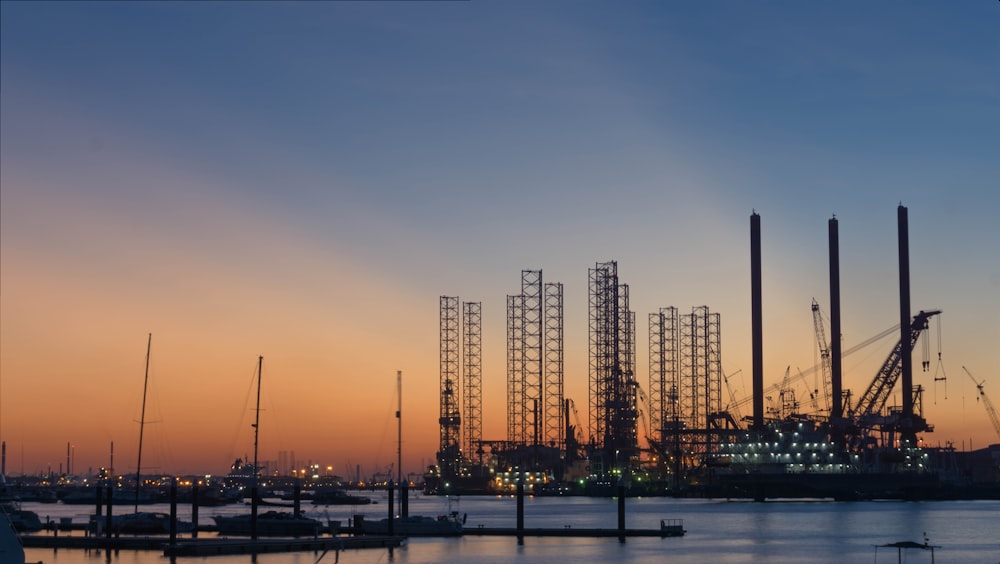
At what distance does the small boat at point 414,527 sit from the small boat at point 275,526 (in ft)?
11.8

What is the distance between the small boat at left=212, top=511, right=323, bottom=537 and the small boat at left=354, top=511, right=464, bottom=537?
3.60 meters

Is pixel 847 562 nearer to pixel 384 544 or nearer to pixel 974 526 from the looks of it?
pixel 384 544

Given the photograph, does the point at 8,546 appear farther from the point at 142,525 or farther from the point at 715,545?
the point at 715,545

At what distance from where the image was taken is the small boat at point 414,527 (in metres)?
95.6

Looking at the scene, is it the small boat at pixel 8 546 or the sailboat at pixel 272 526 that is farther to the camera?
the sailboat at pixel 272 526

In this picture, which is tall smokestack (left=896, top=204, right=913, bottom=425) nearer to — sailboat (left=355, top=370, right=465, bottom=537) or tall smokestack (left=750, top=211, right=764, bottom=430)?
tall smokestack (left=750, top=211, right=764, bottom=430)

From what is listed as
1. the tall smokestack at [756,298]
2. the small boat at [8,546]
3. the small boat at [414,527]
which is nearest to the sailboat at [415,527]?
the small boat at [414,527]

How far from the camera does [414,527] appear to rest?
97.7 meters

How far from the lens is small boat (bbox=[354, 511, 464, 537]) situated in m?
95.6

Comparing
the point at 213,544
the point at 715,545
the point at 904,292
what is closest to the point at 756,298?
the point at 904,292

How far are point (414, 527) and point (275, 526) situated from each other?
1046 centimetres

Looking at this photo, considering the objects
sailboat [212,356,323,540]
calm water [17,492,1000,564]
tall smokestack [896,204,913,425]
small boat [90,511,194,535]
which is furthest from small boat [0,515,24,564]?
tall smokestack [896,204,913,425]

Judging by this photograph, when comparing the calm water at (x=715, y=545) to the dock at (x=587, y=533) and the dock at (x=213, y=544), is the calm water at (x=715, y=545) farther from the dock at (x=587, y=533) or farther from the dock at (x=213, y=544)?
the dock at (x=213, y=544)

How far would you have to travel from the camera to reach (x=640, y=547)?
8944cm
